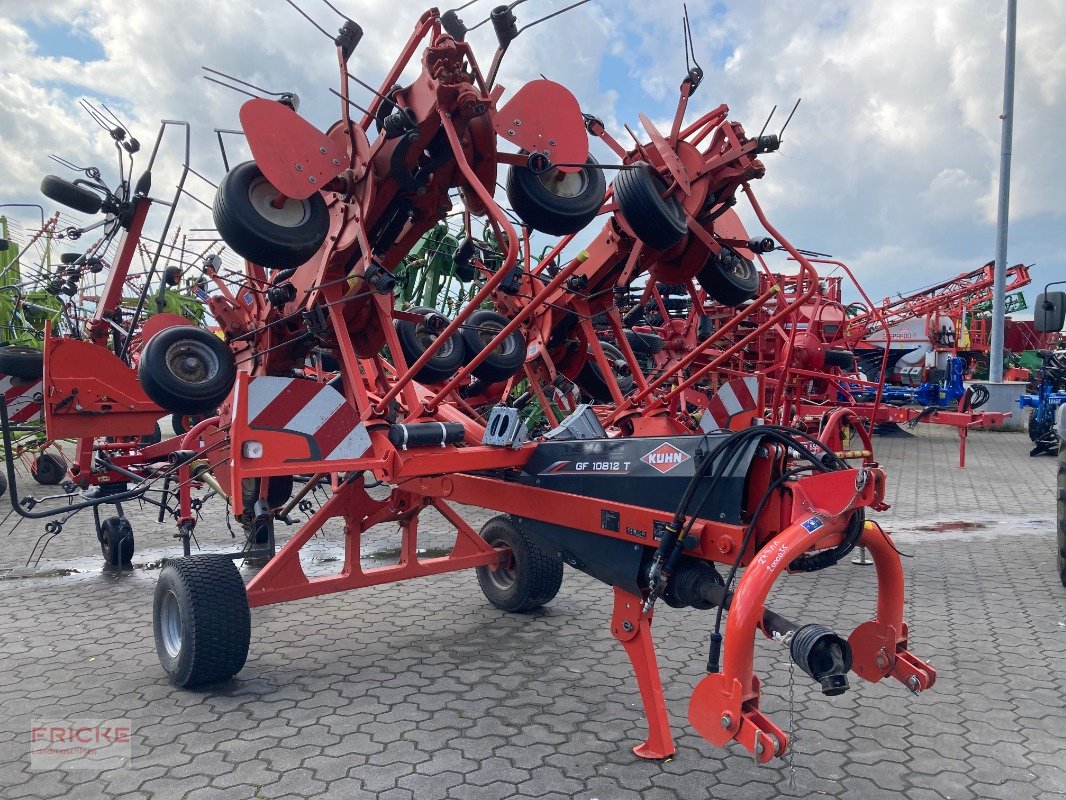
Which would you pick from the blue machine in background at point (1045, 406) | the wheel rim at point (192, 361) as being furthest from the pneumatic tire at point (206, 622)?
the blue machine in background at point (1045, 406)

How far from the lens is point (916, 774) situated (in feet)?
10.8

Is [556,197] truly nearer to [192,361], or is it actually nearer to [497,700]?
[192,361]

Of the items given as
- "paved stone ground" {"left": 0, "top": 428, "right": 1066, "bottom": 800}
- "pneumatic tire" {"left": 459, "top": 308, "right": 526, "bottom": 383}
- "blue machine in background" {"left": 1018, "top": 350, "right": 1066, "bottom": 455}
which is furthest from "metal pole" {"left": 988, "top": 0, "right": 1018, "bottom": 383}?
"pneumatic tire" {"left": 459, "top": 308, "right": 526, "bottom": 383}

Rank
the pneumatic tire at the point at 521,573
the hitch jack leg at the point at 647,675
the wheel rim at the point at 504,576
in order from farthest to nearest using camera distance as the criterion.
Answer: the wheel rim at the point at 504,576
the pneumatic tire at the point at 521,573
the hitch jack leg at the point at 647,675

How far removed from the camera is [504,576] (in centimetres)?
559

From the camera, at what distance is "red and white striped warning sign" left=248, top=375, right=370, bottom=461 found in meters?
3.79

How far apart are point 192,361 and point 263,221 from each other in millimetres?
1218

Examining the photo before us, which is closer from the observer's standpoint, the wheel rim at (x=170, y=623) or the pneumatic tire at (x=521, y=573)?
the wheel rim at (x=170, y=623)

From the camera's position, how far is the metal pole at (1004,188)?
1694 centimetres

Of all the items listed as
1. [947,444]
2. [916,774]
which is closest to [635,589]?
[916,774]

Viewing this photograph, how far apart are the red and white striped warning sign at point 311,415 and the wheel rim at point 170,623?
1306 mm

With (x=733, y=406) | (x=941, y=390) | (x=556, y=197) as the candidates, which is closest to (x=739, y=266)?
(x=733, y=406)

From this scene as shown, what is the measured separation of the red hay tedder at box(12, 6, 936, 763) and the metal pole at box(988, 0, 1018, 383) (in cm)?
1421

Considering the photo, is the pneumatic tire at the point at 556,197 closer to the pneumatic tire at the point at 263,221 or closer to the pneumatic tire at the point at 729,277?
the pneumatic tire at the point at 263,221
